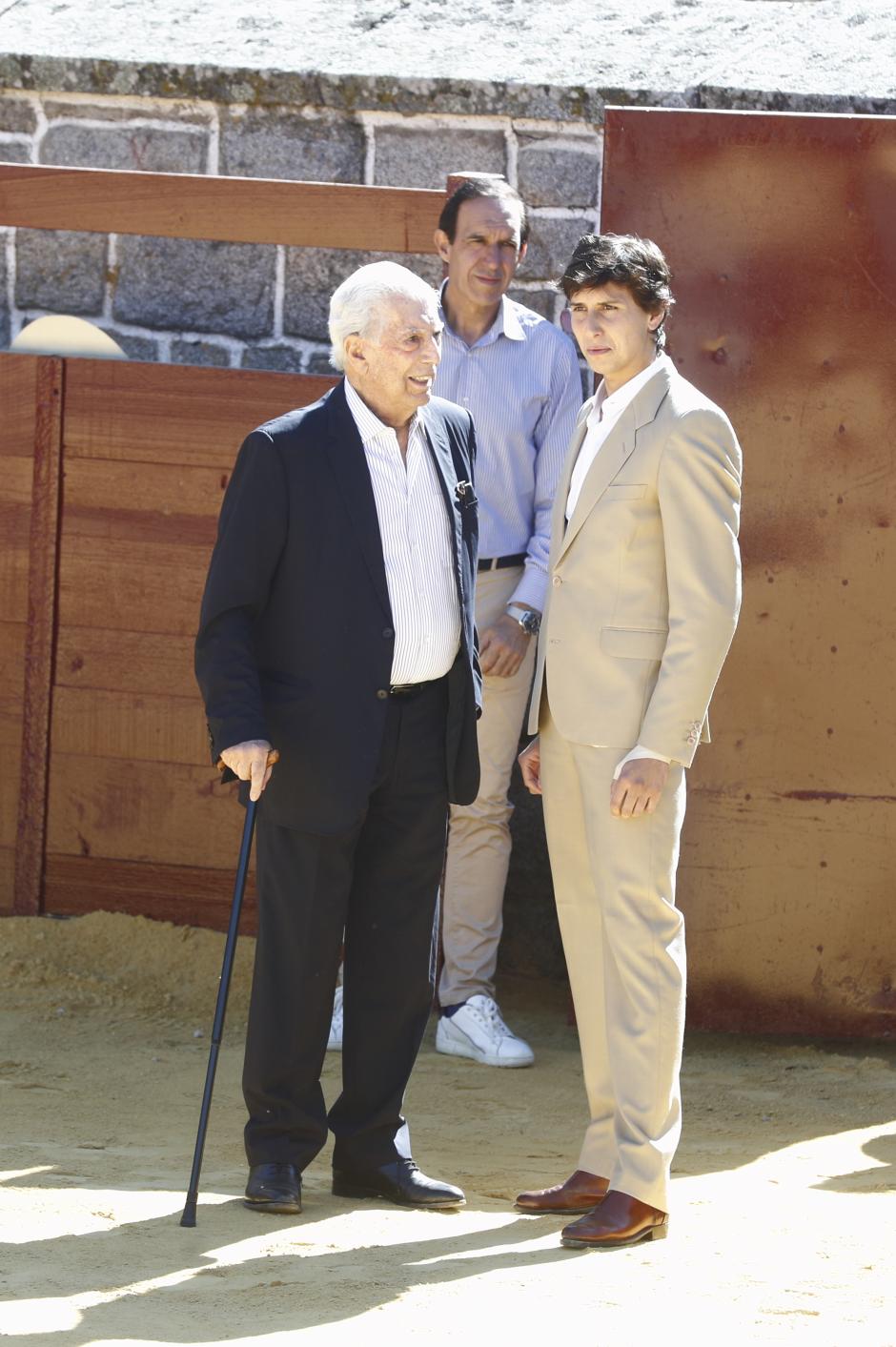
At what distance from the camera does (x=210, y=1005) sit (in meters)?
5.15

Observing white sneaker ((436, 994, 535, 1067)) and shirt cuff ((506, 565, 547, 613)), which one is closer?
shirt cuff ((506, 565, 547, 613))

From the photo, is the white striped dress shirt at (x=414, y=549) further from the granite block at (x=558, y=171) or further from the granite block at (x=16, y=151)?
the granite block at (x=16, y=151)

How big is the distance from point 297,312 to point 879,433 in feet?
6.62

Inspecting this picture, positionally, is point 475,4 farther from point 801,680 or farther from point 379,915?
point 379,915

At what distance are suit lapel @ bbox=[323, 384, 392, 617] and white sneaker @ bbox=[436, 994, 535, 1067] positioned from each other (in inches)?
68.8

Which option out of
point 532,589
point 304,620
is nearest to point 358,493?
point 304,620

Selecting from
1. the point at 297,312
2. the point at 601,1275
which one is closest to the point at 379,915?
the point at 601,1275

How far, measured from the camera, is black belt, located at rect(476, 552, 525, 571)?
15.1ft

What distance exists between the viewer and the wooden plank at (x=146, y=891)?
17.7 ft

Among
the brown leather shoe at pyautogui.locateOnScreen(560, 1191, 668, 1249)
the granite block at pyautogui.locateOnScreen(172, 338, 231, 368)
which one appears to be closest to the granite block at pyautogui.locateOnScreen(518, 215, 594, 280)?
the granite block at pyautogui.locateOnScreen(172, 338, 231, 368)

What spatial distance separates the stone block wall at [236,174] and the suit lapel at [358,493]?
2.19 metres

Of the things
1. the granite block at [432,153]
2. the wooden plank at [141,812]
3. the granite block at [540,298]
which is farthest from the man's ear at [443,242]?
the wooden plank at [141,812]

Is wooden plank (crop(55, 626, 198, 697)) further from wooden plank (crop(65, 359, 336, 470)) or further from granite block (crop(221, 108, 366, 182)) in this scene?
granite block (crop(221, 108, 366, 182))

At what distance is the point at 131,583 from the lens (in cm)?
538
